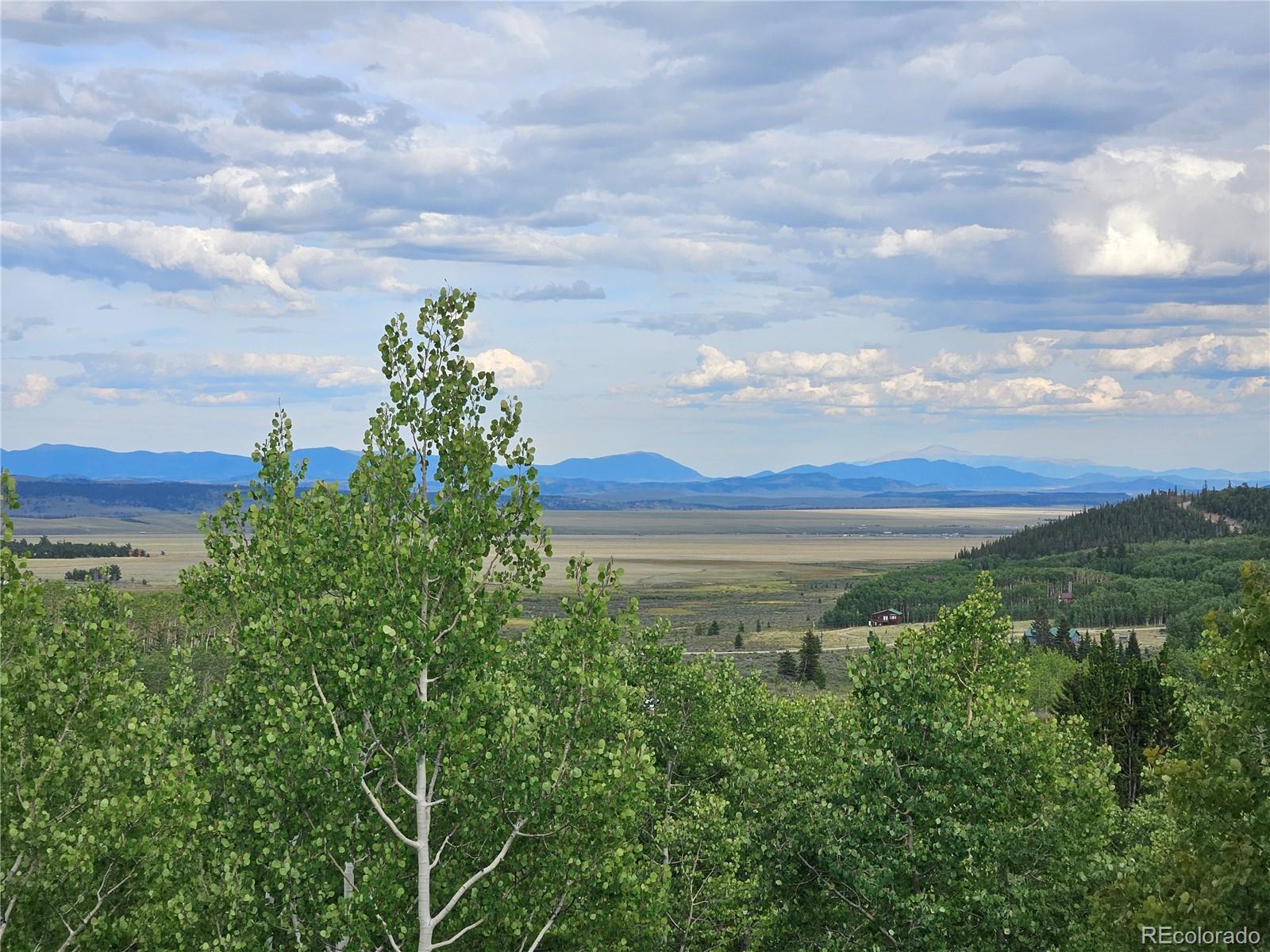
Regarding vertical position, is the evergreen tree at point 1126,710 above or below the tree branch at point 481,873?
below

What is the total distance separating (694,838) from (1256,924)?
1543 centimetres

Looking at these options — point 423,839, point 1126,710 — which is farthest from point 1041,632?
point 423,839

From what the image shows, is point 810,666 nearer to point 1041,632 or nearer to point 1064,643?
point 1064,643

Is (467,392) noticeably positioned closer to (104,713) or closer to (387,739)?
(387,739)

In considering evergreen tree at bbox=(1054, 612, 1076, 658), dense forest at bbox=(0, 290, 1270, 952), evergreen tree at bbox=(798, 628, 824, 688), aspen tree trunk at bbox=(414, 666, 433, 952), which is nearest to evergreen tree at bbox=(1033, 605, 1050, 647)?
evergreen tree at bbox=(1054, 612, 1076, 658)

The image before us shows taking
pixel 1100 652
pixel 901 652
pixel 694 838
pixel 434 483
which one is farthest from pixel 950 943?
pixel 1100 652

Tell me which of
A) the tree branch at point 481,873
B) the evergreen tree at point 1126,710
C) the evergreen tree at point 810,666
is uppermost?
the tree branch at point 481,873

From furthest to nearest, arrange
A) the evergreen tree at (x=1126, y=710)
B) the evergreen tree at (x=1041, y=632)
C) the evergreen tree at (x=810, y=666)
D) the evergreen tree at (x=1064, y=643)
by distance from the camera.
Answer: the evergreen tree at (x=1041, y=632)
the evergreen tree at (x=1064, y=643)
the evergreen tree at (x=810, y=666)
the evergreen tree at (x=1126, y=710)

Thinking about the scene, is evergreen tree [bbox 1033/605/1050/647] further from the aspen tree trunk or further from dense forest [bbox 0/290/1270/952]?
the aspen tree trunk

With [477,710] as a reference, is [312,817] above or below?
below

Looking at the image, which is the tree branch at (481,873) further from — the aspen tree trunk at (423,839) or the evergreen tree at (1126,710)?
the evergreen tree at (1126,710)

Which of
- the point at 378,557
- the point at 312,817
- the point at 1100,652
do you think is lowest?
the point at 1100,652

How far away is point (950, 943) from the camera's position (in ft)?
70.4

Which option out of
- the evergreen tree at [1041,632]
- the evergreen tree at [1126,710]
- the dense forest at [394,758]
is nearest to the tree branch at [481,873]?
the dense forest at [394,758]
